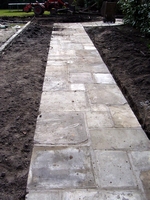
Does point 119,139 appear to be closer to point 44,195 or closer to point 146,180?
point 146,180

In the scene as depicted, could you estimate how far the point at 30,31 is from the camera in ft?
27.8

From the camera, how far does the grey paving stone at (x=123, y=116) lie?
2.75m

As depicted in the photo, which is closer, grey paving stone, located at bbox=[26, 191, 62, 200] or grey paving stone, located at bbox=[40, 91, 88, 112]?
grey paving stone, located at bbox=[26, 191, 62, 200]

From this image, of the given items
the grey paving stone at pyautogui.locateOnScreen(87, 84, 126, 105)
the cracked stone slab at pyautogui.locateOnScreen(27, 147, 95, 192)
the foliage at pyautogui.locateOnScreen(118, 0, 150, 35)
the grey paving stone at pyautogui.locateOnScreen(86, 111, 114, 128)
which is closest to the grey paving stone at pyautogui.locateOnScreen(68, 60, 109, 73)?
the grey paving stone at pyautogui.locateOnScreen(87, 84, 126, 105)

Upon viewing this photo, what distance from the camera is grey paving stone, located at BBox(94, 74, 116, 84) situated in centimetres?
405

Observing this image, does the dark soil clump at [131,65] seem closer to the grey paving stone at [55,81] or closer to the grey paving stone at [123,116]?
the grey paving stone at [123,116]

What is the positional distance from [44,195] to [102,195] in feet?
1.45

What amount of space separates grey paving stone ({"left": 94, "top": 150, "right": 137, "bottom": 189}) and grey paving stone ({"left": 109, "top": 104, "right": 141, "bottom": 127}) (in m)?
0.58

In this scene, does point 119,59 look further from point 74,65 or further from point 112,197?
point 112,197

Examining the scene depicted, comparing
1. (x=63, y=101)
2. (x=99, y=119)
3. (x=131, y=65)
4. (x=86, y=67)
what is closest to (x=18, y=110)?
(x=63, y=101)

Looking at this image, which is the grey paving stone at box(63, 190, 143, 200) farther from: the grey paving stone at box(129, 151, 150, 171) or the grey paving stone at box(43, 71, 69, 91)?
the grey paving stone at box(43, 71, 69, 91)

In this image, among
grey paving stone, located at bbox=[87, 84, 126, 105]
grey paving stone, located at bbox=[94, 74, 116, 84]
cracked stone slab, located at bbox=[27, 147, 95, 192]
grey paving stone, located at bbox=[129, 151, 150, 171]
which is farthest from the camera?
grey paving stone, located at bbox=[94, 74, 116, 84]

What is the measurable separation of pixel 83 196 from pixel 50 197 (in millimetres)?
249

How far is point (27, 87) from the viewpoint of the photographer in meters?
3.69
